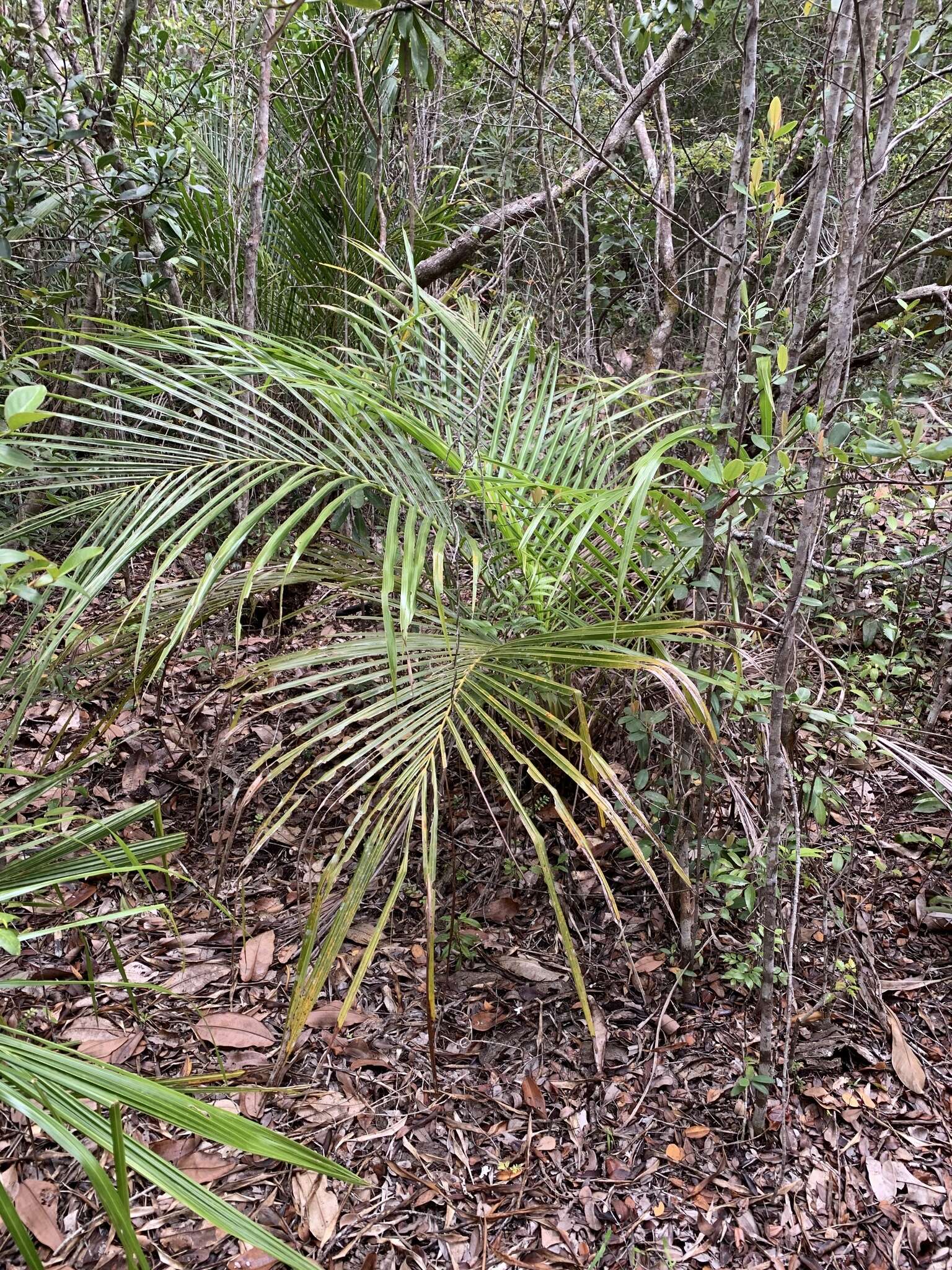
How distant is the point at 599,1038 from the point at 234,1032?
0.66 m

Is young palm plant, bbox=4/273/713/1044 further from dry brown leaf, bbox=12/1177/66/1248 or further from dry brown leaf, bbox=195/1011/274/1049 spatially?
dry brown leaf, bbox=12/1177/66/1248

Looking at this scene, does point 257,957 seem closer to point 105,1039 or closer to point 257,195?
point 105,1039

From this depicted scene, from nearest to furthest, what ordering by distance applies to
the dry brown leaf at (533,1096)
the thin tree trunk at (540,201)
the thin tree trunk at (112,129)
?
1. the dry brown leaf at (533,1096)
2. the thin tree trunk at (112,129)
3. the thin tree trunk at (540,201)

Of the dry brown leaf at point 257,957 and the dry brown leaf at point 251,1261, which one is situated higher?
the dry brown leaf at point 257,957

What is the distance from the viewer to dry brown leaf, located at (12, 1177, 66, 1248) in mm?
1231

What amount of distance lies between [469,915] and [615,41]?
2.77 metres

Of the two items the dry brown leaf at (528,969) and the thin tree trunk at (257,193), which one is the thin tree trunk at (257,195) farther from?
the dry brown leaf at (528,969)

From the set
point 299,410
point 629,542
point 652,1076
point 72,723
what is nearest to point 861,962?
point 652,1076

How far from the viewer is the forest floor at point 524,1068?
50.9 inches

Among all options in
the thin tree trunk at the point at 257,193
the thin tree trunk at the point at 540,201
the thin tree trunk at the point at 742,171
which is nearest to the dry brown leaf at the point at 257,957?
the thin tree trunk at the point at 742,171

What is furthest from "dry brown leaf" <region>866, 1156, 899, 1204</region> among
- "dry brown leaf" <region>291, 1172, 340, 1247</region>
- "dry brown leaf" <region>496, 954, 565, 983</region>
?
"dry brown leaf" <region>291, 1172, 340, 1247</region>

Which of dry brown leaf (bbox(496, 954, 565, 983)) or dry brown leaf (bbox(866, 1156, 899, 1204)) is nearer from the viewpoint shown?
dry brown leaf (bbox(866, 1156, 899, 1204))

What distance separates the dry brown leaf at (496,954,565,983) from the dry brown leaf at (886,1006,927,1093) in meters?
0.61

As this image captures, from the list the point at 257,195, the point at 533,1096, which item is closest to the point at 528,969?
the point at 533,1096
